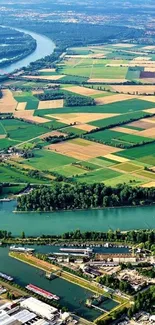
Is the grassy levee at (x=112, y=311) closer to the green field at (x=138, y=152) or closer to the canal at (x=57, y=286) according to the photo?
the canal at (x=57, y=286)

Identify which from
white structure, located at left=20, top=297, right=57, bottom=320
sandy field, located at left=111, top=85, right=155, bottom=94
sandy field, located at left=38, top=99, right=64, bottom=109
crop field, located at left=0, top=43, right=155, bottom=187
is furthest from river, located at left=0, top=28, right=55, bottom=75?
white structure, located at left=20, top=297, right=57, bottom=320

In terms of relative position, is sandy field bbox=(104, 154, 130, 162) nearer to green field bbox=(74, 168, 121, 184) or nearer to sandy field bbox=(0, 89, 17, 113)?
green field bbox=(74, 168, 121, 184)

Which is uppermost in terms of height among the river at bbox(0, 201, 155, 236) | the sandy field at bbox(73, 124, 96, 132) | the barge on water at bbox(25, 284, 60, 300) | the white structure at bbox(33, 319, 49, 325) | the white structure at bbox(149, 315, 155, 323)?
the sandy field at bbox(73, 124, 96, 132)

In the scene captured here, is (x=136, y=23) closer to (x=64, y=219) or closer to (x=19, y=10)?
(x=19, y=10)

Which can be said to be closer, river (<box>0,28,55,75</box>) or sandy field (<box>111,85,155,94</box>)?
sandy field (<box>111,85,155,94</box>)

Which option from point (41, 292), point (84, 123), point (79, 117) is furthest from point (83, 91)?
point (41, 292)

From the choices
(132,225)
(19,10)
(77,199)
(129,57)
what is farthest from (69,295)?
(19,10)

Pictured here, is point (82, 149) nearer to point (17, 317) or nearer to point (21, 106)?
point (21, 106)
